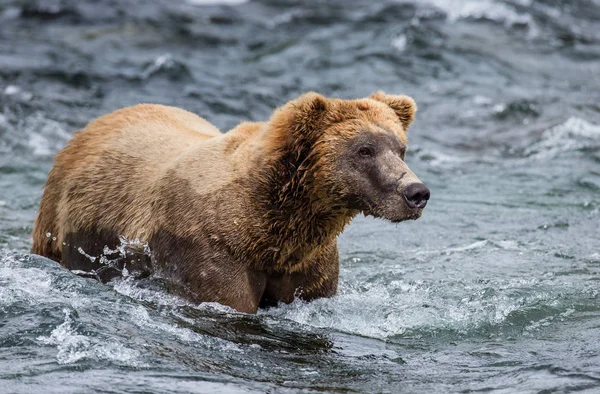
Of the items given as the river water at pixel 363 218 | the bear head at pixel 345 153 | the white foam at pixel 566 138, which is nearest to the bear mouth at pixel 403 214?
the bear head at pixel 345 153

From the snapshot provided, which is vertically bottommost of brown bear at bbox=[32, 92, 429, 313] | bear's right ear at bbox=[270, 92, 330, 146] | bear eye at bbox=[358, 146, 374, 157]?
brown bear at bbox=[32, 92, 429, 313]

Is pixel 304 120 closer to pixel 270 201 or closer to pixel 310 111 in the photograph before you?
pixel 310 111

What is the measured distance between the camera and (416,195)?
247 inches

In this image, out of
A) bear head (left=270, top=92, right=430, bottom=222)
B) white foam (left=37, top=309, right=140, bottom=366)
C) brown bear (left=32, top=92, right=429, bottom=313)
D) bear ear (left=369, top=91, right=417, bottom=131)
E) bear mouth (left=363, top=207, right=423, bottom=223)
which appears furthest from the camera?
bear ear (left=369, top=91, right=417, bottom=131)

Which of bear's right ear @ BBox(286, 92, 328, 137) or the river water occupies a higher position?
bear's right ear @ BBox(286, 92, 328, 137)

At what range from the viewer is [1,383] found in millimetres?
5340

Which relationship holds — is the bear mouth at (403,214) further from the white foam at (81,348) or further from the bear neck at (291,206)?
the white foam at (81,348)

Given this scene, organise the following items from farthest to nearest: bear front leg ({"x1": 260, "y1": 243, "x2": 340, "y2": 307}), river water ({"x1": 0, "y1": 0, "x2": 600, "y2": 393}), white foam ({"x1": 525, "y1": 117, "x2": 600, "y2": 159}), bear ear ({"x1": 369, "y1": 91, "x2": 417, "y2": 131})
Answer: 1. white foam ({"x1": 525, "y1": 117, "x2": 600, "y2": 159})
2. bear ear ({"x1": 369, "y1": 91, "x2": 417, "y2": 131})
3. bear front leg ({"x1": 260, "y1": 243, "x2": 340, "y2": 307})
4. river water ({"x1": 0, "y1": 0, "x2": 600, "y2": 393})

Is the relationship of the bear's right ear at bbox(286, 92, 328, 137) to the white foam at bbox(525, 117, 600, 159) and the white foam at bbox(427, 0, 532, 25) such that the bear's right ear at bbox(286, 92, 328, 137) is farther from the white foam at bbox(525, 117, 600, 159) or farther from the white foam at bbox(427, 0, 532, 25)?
the white foam at bbox(427, 0, 532, 25)

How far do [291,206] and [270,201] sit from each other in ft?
0.49

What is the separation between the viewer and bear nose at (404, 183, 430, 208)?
6266mm

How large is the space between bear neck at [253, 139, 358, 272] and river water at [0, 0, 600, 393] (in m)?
0.57

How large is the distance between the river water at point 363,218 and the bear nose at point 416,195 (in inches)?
39.2

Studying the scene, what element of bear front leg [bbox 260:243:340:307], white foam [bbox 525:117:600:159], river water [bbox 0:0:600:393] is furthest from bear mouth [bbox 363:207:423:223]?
white foam [bbox 525:117:600:159]
